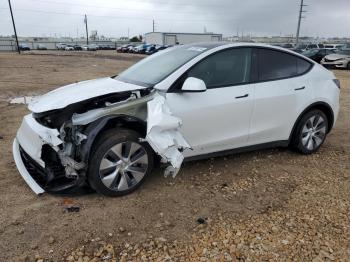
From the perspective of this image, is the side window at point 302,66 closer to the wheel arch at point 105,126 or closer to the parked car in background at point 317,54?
the wheel arch at point 105,126

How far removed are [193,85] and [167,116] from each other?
0.49m

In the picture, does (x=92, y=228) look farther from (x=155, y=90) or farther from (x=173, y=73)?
(x=173, y=73)

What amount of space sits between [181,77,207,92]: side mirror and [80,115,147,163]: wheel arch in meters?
0.60

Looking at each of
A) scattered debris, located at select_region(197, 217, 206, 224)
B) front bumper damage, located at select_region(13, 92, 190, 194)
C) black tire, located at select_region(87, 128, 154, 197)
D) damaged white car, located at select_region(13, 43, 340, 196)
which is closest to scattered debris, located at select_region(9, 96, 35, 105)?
damaged white car, located at select_region(13, 43, 340, 196)

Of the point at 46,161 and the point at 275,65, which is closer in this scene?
the point at 46,161

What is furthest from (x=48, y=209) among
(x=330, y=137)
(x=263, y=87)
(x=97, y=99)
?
(x=330, y=137)

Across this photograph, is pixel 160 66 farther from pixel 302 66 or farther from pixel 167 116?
pixel 302 66

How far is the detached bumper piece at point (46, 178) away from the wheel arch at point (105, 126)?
38cm

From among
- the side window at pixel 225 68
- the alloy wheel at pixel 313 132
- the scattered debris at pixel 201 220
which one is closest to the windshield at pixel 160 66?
the side window at pixel 225 68

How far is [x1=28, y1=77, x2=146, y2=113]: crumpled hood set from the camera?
3873mm

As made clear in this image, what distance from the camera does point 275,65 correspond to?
4930mm

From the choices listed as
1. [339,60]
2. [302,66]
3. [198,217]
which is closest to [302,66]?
[302,66]

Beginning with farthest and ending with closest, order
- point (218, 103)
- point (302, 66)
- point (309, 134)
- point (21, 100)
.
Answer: point (21, 100) → point (309, 134) → point (302, 66) → point (218, 103)

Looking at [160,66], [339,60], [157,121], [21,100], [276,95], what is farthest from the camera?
[339,60]
